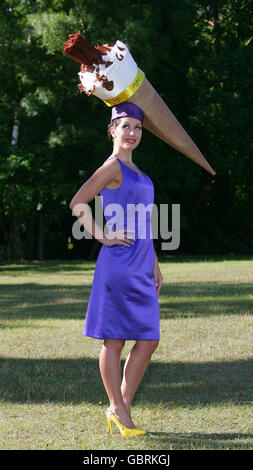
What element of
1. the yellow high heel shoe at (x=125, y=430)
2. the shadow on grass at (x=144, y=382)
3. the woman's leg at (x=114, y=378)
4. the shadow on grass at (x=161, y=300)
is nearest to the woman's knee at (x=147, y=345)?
the woman's leg at (x=114, y=378)

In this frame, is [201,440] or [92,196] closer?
[201,440]

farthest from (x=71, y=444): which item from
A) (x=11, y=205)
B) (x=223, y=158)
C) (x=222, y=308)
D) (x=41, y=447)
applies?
(x=223, y=158)

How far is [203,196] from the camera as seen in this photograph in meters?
30.2

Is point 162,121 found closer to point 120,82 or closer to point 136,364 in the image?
point 120,82

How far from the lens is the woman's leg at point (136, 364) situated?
440cm

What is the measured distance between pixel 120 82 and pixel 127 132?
336mm

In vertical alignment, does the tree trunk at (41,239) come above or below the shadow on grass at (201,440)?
above

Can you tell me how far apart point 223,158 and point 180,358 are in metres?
20.8

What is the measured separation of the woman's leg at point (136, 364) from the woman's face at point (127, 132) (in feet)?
4.38

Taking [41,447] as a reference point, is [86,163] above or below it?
above

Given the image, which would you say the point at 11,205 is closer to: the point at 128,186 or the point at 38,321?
the point at 38,321

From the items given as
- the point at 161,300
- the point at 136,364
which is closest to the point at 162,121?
the point at 136,364

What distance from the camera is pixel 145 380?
596 cm

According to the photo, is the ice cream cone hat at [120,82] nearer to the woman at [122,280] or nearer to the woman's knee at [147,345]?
the woman at [122,280]
